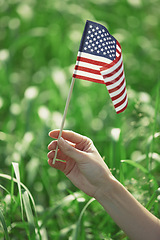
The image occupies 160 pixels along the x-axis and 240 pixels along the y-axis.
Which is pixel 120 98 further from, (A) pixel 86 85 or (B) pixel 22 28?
(B) pixel 22 28

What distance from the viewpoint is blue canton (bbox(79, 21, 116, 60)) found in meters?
1.18

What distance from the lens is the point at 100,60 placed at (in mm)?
1243

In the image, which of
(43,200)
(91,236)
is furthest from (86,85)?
(91,236)

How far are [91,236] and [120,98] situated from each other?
1.13m

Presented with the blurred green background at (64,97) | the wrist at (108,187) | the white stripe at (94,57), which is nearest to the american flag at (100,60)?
the white stripe at (94,57)

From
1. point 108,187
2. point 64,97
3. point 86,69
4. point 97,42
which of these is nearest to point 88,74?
point 86,69

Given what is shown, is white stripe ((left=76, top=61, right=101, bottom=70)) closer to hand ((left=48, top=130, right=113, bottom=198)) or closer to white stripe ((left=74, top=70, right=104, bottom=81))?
white stripe ((left=74, top=70, right=104, bottom=81))

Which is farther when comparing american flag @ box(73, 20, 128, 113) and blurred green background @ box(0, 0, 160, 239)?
blurred green background @ box(0, 0, 160, 239)

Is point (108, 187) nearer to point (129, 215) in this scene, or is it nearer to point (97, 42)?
point (129, 215)

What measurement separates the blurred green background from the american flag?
0.53 m

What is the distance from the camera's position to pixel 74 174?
140cm

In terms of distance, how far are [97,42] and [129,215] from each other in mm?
861

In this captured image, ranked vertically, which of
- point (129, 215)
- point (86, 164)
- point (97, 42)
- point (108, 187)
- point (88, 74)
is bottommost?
point (129, 215)

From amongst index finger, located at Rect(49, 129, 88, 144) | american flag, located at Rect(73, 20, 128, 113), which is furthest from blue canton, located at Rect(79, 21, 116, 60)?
index finger, located at Rect(49, 129, 88, 144)
